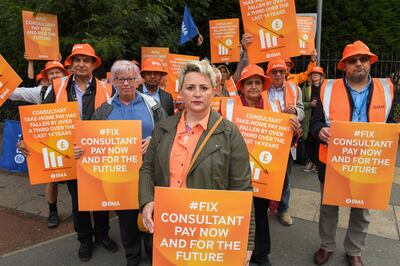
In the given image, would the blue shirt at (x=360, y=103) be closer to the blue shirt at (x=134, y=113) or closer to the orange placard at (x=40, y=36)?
the blue shirt at (x=134, y=113)

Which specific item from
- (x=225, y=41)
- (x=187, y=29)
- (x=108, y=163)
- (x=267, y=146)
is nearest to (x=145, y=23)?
(x=187, y=29)

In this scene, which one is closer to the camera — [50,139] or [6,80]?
→ [50,139]

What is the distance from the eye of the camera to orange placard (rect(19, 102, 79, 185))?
3385 mm

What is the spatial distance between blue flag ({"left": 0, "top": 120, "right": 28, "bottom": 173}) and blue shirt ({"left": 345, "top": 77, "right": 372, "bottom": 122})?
4481 millimetres

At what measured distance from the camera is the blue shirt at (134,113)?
128 inches

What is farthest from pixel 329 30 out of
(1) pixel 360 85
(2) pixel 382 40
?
(1) pixel 360 85

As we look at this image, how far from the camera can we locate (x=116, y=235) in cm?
440

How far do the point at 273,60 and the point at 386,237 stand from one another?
2523mm

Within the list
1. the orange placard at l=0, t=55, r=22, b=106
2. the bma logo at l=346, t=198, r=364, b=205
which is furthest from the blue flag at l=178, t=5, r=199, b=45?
the bma logo at l=346, t=198, r=364, b=205

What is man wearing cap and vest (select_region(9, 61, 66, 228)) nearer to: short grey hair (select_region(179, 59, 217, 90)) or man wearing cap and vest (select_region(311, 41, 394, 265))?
short grey hair (select_region(179, 59, 217, 90))

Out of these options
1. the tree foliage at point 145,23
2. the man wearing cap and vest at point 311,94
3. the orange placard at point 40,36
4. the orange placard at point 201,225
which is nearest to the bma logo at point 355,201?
the orange placard at point 201,225

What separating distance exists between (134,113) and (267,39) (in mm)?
1899

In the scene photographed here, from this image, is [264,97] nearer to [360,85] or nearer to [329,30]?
[360,85]

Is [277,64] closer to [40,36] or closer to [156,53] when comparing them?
[156,53]
